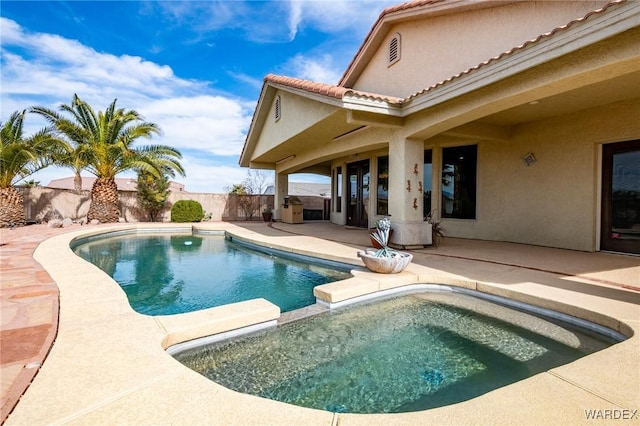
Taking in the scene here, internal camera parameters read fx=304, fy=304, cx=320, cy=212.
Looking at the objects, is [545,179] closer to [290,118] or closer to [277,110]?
[290,118]

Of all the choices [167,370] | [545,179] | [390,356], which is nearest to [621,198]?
[545,179]

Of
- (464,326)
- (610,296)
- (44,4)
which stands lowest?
(464,326)

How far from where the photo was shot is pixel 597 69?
4.82 metres

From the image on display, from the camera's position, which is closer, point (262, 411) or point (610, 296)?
point (262, 411)

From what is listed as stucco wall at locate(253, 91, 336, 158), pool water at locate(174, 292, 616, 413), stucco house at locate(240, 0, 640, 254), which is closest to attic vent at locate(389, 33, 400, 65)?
stucco house at locate(240, 0, 640, 254)

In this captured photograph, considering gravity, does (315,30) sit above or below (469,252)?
above

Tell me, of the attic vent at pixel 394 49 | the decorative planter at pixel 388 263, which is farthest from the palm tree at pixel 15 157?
the decorative planter at pixel 388 263

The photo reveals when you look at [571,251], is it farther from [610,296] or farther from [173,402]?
[173,402]

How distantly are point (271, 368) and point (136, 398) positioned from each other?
1329mm

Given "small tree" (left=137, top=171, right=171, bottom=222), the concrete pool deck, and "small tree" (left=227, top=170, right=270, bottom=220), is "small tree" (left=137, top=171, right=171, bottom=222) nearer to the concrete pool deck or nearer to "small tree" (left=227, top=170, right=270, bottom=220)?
"small tree" (left=227, top=170, right=270, bottom=220)

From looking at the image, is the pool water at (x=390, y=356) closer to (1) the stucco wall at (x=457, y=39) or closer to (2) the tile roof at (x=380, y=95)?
(2) the tile roof at (x=380, y=95)

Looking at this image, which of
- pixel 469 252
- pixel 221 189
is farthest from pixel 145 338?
pixel 221 189

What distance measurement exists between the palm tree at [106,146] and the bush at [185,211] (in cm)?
227

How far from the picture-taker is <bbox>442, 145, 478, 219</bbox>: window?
37.2ft
